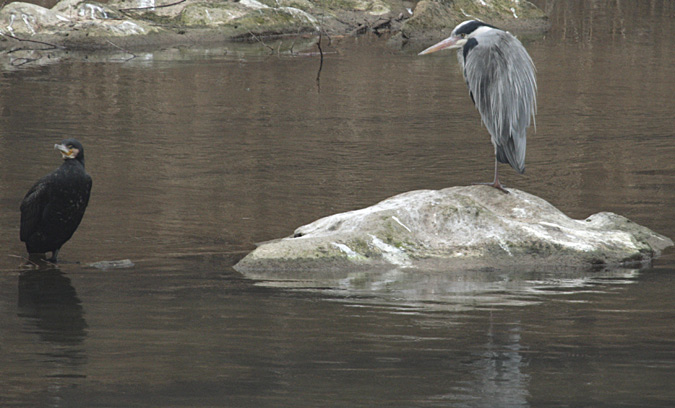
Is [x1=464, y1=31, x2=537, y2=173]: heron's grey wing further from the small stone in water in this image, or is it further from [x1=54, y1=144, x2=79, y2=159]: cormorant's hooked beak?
[x1=54, y1=144, x2=79, y2=159]: cormorant's hooked beak

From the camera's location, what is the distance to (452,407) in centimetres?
491

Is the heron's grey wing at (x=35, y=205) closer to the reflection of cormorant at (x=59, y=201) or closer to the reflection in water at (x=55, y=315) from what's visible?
the reflection of cormorant at (x=59, y=201)

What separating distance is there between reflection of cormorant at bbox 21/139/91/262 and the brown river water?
0.98 feet

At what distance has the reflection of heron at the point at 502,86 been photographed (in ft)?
27.1

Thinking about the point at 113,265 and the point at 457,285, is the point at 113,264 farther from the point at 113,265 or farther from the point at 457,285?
the point at 457,285

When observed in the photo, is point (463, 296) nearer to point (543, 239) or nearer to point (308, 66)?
point (543, 239)

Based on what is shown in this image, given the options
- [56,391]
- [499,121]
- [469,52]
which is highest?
[469,52]

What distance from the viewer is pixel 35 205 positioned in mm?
7828

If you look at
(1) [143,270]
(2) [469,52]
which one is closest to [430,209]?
(2) [469,52]

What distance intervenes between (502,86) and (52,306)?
13.3ft

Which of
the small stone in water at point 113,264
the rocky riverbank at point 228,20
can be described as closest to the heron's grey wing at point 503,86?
the small stone in water at point 113,264

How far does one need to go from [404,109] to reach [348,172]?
4613 millimetres

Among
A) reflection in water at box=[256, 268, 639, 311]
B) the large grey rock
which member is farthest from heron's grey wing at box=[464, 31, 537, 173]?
reflection in water at box=[256, 268, 639, 311]

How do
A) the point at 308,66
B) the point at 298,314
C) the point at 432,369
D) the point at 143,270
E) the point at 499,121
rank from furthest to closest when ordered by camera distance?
the point at 308,66, the point at 499,121, the point at 143,270, the point at 298,314, the point at 432,369
